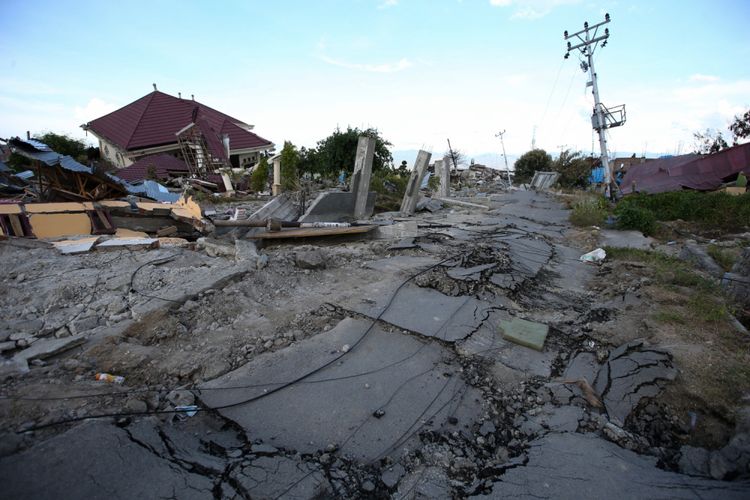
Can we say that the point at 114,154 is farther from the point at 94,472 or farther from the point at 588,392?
the point at 588,392

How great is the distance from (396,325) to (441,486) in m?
1.75

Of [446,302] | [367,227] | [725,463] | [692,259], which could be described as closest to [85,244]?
[367,227]

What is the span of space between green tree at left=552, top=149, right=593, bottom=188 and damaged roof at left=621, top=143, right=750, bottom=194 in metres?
8.41

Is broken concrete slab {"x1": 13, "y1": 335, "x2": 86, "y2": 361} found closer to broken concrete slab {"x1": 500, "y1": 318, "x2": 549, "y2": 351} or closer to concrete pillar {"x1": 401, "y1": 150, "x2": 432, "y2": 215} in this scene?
broken concrete slab {"x1": 500, "y1": 318, "x2": 549, "y2": 351}

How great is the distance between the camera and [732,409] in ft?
7.70

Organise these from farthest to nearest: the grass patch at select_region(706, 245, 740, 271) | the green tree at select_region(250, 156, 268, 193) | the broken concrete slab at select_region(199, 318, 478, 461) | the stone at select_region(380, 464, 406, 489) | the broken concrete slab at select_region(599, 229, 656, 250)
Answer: the green tree at select_region(250, 156, 268, 193) → the broken concrete slab at select_region(599, 229, 656, 250) → the grass patch at select_region(706, 245, 740, 271) → the broken concrete slab at select_region(199, 318, 478, 461) → the stone at select_region(380, 464, 406, 489)

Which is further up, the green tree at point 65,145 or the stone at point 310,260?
the green tree at point 65,145

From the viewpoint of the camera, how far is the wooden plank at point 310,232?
6336mm

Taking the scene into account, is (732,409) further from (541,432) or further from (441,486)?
(441,486)

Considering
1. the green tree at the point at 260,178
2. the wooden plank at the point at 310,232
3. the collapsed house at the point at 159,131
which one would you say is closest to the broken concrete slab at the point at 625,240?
the wooden plank at the point at 310,232

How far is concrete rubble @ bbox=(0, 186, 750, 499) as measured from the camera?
6.10 ft

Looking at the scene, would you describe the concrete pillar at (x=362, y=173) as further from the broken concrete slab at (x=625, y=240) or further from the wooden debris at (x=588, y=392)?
the wooden debris at (x=588, y=392)

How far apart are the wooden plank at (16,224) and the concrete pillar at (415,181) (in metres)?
8.48

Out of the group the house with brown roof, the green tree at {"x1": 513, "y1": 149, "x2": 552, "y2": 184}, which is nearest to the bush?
the house with brown roof
